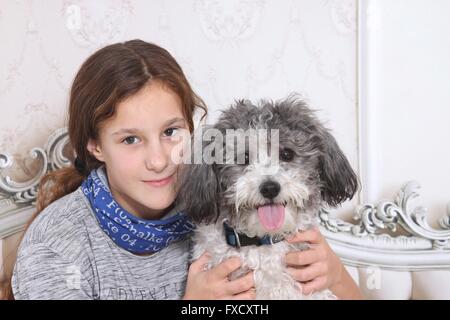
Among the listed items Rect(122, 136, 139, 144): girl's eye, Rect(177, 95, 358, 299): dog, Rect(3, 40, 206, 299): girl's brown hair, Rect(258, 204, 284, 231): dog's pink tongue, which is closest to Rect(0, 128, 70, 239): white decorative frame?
Rect(3, 40, 206, 299): girl's brown hair

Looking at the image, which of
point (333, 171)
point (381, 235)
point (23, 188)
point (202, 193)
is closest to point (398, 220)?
point (381, 235)

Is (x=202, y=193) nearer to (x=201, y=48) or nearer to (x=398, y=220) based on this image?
(x=201, y=48)

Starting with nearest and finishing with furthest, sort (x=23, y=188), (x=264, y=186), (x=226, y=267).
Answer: (x=264, y=186) < (x=226, y=267) < (x=23, y=188)

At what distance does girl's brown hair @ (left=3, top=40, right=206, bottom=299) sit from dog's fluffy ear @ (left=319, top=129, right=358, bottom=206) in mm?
431

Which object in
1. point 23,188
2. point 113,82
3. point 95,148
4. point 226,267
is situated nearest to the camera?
point 226,267

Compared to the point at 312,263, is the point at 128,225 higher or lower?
higher

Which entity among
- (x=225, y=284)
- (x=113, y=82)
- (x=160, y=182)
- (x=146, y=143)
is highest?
(x=113, y=82)

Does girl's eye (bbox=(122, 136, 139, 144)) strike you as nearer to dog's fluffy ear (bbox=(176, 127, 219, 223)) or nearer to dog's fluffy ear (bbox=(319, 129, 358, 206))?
dog's fluffy ear (bbox=(176, 127, 219, 223))

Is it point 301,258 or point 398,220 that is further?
point 398,220

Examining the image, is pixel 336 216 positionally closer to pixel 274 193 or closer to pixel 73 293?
pixel 274 193

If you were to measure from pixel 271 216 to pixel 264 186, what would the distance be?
3.6 inches

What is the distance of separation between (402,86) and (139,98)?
3.42 ft

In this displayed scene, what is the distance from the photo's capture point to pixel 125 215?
5.04ft
